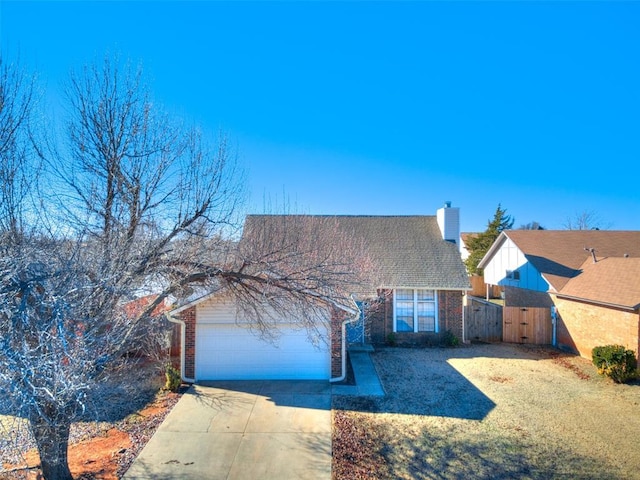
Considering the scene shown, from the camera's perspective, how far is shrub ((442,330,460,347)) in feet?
47.2

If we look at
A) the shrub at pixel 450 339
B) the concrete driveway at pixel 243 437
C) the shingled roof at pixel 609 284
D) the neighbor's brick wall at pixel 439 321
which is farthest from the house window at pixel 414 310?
the concrete driveway at pixel 243 437

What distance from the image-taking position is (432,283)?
14.8 metres

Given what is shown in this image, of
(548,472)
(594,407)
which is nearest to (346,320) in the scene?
(548,472)

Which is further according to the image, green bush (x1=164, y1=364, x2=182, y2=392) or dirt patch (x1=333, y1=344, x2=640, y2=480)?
green bush (x1=164, y1=364, x2=182, y2=392)

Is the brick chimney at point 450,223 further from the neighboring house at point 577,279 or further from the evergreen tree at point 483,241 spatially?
the evergreen tree at point 483,241

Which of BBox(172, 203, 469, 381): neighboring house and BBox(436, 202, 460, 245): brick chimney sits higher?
BBox(436, 202, 460, 245): brick chimney

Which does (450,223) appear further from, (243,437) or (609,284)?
(243,437)

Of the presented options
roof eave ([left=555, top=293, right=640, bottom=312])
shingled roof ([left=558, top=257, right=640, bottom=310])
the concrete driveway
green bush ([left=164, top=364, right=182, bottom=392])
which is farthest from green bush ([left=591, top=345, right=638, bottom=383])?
green bush ([left=164, top=364, right=182, bottom=392])

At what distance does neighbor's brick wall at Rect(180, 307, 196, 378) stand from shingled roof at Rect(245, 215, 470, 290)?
5083 mm

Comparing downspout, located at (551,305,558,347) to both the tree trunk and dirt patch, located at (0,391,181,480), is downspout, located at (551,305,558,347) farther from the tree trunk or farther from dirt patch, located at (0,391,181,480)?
the tree trunk

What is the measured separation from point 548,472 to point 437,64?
10.3 m

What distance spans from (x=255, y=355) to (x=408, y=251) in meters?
9.21

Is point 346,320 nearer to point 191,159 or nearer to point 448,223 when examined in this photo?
point 191,159

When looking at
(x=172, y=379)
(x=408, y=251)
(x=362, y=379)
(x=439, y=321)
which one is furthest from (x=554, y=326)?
(x=172, y=379)
